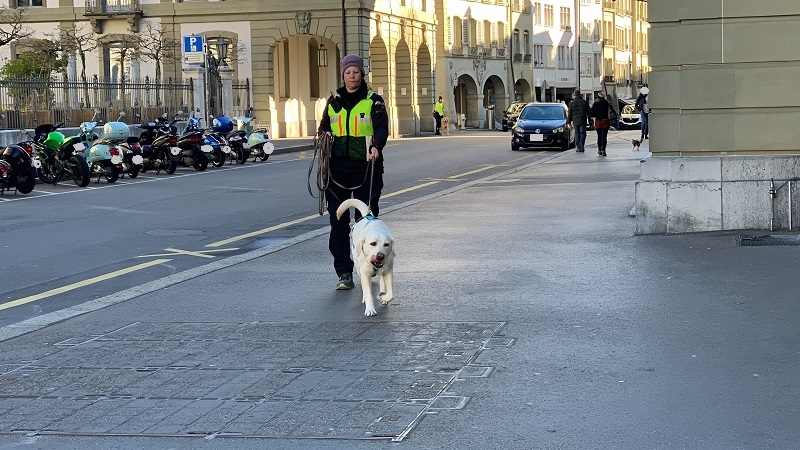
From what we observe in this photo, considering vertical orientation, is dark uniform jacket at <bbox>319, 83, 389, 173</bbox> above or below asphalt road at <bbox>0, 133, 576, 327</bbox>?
above

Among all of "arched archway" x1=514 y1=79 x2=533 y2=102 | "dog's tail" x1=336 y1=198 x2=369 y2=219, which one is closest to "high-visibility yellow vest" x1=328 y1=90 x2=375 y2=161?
"dog's tail" x1=336 y1=198 x2=369 y2=219

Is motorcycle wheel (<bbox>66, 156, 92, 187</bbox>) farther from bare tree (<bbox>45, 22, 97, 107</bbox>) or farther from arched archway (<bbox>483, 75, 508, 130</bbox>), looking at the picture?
arched archway (<bbox>483, 75, 508, 130</bbox>)

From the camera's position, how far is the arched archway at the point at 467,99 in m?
78.7

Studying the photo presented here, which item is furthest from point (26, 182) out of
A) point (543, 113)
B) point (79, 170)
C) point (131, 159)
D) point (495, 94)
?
point (495, 94)

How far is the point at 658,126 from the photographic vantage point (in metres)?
13.4

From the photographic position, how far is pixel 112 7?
59031 millimetres

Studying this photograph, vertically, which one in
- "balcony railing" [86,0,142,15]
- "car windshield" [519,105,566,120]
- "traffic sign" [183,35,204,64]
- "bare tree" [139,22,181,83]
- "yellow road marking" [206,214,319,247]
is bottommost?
"yellow road marking" [206,214,319,247]

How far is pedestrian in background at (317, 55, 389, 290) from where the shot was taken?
1030 cm

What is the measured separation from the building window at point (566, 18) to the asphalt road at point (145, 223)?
67.5 meters

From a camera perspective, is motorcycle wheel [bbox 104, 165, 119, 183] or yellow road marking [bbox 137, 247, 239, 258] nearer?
yellow road marking [bbox 137, 247, 239, 258]

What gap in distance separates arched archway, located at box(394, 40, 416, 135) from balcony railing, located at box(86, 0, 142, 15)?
13.5m

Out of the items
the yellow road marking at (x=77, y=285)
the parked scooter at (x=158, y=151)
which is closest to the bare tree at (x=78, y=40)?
the parked scooter at (x=158, y=151)

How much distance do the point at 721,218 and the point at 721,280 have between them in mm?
2857

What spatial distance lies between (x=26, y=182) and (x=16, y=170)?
28 centimetres
